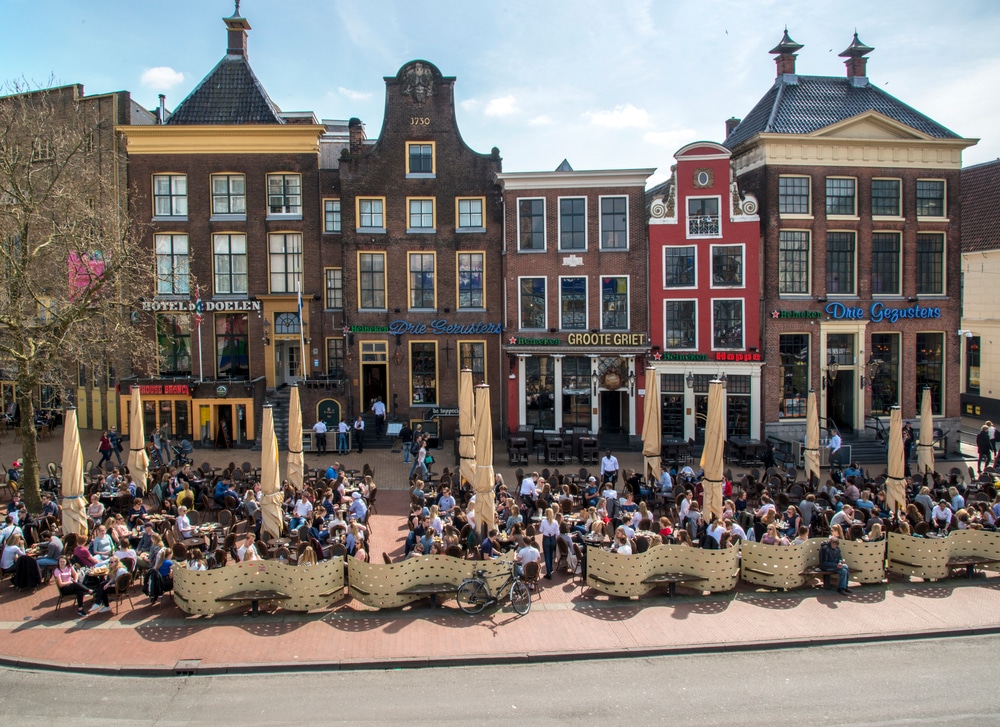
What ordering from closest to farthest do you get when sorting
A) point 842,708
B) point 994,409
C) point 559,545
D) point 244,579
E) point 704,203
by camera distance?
point 842,708 → point 244,579 → point 559,545 → point 704,203 → point 994,409

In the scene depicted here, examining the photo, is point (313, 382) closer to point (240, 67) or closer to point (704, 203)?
point (240, 67)

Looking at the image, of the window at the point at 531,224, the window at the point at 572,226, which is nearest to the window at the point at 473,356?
the window at the point at 531,224

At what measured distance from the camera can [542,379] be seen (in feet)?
107

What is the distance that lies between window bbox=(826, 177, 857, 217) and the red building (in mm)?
3515

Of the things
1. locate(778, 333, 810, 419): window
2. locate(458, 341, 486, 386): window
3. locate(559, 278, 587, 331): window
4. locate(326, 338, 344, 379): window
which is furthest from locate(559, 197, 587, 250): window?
locate(326, 338, 344, 379): window

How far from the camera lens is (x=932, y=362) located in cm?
3266

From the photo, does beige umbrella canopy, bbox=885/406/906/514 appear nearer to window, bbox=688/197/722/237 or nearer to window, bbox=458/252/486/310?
window, bbox=688/197/722/237

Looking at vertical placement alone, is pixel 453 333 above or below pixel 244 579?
above

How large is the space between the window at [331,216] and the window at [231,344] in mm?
5578

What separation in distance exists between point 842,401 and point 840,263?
19.8 ft

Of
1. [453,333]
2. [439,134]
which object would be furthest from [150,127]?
[453,333]

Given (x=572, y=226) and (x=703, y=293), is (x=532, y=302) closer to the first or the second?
(x=572, y=226)

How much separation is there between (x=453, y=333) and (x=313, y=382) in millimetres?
6417

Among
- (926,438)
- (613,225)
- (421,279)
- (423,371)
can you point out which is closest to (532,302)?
(613,225)
